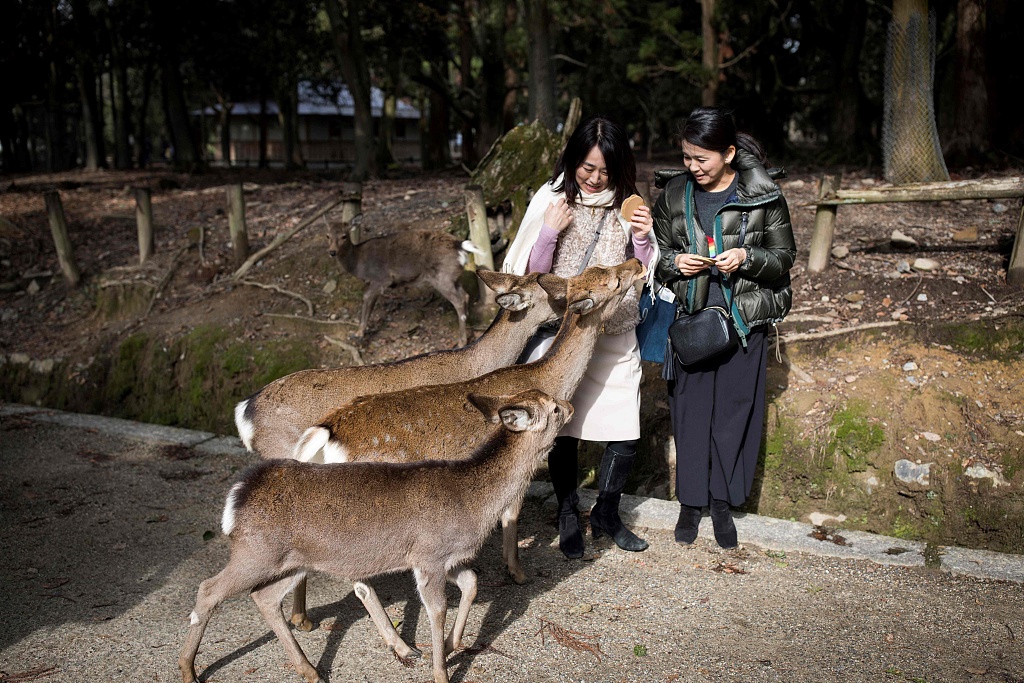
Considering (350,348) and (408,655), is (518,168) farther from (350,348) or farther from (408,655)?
(408,655)

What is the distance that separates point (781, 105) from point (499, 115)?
7.15 meters

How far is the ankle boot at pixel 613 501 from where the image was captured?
14.1 ft

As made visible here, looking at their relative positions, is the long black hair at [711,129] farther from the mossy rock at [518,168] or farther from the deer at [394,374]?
the mossy rock at [518,168]

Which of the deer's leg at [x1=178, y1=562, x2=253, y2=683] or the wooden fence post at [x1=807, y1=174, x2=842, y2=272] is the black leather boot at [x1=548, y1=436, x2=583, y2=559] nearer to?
the deer's leg at [x1=178, y1=562, x2=253, y2=683]

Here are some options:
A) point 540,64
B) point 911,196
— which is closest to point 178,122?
point 540,64

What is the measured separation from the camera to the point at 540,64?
45.8ft

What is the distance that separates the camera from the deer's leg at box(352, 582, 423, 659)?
3.47 meters

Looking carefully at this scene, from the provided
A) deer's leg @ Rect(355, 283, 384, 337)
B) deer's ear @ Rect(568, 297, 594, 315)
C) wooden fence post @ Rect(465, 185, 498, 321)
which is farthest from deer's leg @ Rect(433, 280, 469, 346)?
deer's ear @ Rect(568, 297, 594, 315)

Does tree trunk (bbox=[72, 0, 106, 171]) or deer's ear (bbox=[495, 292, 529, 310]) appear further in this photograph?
tree trunk (bbox=[72, 0, 106, 171])

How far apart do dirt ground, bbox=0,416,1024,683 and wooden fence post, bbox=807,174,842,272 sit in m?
3.51

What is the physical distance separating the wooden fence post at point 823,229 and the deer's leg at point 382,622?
5.07m

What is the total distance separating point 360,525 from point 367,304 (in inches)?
179

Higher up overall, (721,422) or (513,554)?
(721,422)

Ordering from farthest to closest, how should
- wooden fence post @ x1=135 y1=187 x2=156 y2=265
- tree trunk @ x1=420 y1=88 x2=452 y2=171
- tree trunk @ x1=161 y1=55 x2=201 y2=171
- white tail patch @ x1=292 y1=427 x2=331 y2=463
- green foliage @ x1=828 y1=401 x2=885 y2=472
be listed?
tree trunk @ x1=161 y1=55 x2=201 y2=171, tree trunk @ x1=420 y1=88 x2=452 y2=171, wooden fence post @ x1=135 y1=187 x2=156 y2=265, green foliage @ x1=828 y1=401 x2=885 y2=472, white tail patch @ x1=292 y1=427 x2=331 y2=463
